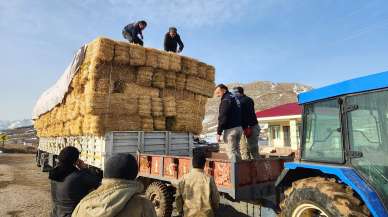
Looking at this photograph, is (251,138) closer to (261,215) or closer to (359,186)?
(261,215)

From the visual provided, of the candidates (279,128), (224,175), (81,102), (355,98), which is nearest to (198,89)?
(81,102)

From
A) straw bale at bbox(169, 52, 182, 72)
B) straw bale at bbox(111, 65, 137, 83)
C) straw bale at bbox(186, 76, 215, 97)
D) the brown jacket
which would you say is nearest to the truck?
the brown jacket

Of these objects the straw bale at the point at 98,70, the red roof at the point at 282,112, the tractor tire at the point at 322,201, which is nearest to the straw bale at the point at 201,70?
the straw bale at the point at 98,70

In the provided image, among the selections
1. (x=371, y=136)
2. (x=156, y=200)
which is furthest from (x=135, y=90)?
(x=371, y=136)

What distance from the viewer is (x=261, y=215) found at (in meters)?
5.14

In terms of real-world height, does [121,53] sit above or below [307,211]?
above

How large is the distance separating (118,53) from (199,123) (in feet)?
11.5

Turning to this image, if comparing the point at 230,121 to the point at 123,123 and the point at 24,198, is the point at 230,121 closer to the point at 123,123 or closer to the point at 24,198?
the point at 123,123

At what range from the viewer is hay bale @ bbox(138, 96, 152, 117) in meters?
9.42

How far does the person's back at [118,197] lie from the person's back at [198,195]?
222cm

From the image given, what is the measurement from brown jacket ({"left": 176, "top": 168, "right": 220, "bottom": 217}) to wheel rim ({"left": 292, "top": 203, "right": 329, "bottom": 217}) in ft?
3.46

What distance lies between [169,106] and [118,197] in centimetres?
793

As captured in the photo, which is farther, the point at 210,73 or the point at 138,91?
the point at 210,73

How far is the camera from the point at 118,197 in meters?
2.08
